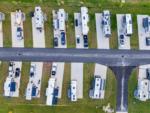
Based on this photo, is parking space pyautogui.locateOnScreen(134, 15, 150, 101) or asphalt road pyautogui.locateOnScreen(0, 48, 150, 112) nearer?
parking space pyautogui.locateOnScreen(134, 15, 150, 101)

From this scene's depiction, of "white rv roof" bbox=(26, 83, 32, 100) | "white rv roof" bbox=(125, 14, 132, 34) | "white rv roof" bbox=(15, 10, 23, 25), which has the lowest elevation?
"white rv roof" bbox=(26, 83, 32, 100)

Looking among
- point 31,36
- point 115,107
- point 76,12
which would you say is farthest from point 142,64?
point 31,36

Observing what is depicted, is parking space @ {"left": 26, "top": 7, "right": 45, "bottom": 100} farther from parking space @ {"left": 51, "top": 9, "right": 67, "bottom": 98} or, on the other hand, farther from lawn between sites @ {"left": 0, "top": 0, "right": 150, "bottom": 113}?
parking space @ {"left": 51, "top": 9, "right": 67, "bottom": 98}

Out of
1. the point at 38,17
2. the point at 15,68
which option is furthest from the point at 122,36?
the point at 15,68

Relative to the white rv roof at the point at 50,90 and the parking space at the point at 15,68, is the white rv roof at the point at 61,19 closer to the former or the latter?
the parking space at the point at 15,68

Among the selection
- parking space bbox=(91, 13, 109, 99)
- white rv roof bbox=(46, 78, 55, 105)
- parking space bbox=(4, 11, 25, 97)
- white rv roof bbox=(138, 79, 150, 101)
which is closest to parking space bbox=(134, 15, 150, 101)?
white rv roof bbox=(138, 79, 150, 101)

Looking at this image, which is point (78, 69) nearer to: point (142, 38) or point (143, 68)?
point (143, 68)

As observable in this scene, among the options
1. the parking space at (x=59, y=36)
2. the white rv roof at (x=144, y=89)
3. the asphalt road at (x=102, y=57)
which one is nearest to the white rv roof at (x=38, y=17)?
the parking space at (x=59, y=36)
